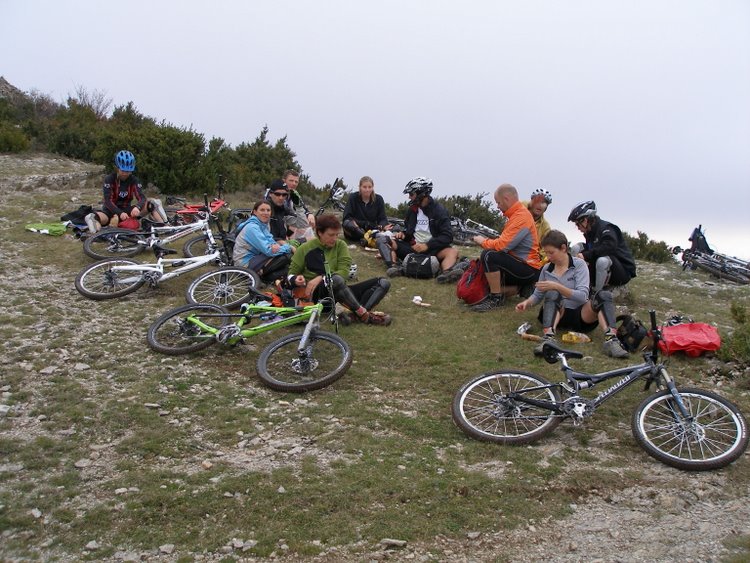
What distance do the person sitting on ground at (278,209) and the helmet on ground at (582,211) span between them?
397 cm

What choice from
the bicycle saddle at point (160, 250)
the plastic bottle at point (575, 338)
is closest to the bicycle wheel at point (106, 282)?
the bicycle saddle at point (160, 250)

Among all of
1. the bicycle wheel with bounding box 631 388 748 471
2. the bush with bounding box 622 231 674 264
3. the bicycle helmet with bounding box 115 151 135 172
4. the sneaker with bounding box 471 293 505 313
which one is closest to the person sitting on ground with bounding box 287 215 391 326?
the sneaker with bounding box 471 293 505 313

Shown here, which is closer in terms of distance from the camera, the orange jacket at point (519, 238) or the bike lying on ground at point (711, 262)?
the orange jacket at point (519, 238)

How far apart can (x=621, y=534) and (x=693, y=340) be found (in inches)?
127

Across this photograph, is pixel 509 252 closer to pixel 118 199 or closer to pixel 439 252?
pixel 439 252

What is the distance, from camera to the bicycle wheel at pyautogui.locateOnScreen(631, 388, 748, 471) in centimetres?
440

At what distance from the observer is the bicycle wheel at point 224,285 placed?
25.2 feet

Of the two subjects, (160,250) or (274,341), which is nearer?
(274,341)

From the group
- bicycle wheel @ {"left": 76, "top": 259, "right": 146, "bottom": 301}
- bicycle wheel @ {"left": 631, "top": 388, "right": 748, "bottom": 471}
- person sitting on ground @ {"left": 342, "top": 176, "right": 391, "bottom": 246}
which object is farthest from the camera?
person sitting on ground @ {"left": 342, "top": 176, "right": 391, "bottom": 246}

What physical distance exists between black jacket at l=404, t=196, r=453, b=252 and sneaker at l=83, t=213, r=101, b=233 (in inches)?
201

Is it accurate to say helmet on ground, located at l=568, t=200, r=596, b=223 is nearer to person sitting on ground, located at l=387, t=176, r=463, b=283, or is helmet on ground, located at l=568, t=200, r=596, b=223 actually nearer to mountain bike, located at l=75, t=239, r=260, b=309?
person sitting on ground, located at l=387, t=176, r=463, b=283

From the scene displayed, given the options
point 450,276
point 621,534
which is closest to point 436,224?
point 450,276

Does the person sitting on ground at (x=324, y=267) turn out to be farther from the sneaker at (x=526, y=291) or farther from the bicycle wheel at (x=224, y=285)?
the sneaker at (x=526, y=291)

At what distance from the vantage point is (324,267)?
702cm
